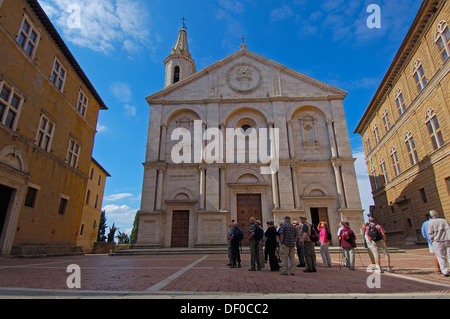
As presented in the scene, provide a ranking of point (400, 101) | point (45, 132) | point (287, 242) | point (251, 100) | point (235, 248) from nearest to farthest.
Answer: point (287, 242) < point (235, 248) < point (45, 132) < point (251, 100) < point (400, 101)

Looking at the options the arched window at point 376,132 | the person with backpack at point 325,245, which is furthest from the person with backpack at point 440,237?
the arched window at point 376,132

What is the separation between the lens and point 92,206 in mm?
36312

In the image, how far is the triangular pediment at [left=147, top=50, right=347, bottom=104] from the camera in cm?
2461

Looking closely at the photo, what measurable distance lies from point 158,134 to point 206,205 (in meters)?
7.97

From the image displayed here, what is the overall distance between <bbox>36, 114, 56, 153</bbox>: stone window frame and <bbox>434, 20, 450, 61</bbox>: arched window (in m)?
27.8

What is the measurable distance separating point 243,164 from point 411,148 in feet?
54.3

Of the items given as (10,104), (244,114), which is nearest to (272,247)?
(10,104)

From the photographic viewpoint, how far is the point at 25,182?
14891mm

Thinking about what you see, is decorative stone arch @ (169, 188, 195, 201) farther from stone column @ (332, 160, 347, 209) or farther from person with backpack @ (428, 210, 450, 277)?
person with backpack @ (428, 210, 450, 277)

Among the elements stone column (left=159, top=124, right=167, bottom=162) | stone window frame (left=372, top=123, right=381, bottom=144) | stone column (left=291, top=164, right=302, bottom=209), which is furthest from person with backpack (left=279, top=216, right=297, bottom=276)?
stone window frame (left=372, top=123, right=381, bottom=144)

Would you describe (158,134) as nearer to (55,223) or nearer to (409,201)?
(55,223)

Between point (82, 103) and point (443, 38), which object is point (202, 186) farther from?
point (443, 38)

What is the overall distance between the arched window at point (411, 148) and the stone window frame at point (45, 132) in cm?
3047
